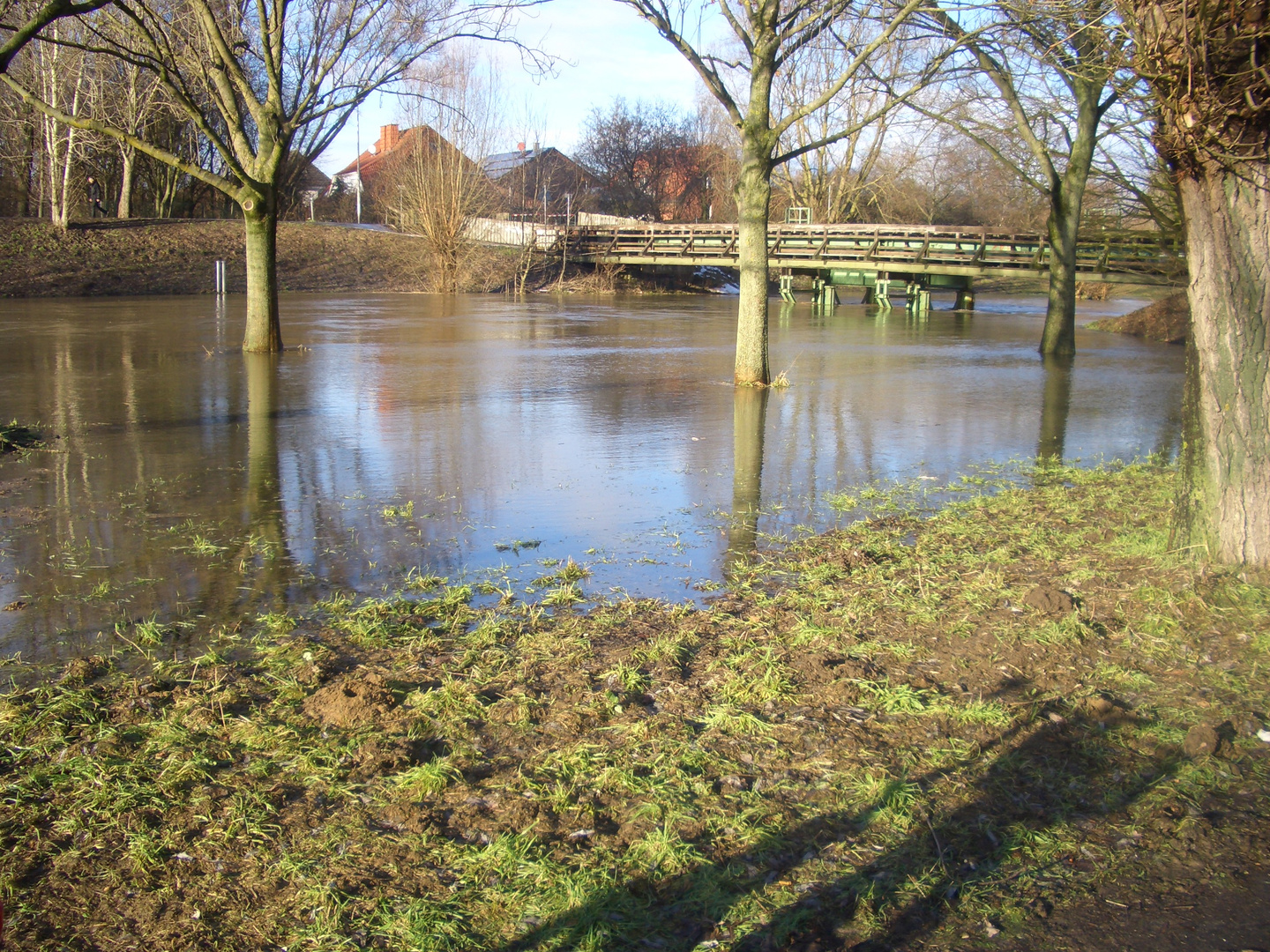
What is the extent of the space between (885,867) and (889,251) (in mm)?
29108

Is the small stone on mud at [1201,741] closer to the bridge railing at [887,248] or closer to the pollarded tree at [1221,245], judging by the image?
the pollarded tree at [1221,245]

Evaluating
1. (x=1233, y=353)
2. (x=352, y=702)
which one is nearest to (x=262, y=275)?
(x=352, y=702)

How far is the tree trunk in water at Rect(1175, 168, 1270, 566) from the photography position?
5012 mm

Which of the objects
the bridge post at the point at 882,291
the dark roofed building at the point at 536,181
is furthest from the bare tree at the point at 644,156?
the bridge post at the point at 882,291

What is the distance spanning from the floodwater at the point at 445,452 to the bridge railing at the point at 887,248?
16.3 feet

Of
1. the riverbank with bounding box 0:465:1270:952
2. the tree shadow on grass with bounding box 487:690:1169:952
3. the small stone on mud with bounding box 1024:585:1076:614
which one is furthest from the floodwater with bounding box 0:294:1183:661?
the tree shadow on grass with bounding box 487:690:1169:952

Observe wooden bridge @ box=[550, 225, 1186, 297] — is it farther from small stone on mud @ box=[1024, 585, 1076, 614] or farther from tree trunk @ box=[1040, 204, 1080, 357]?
small stone on mud @ box=[1024, 585, 1076, 614]

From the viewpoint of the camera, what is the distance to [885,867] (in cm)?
304

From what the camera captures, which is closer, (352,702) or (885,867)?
(885,867)

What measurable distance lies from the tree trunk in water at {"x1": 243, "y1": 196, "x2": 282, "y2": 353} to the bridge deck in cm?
1617

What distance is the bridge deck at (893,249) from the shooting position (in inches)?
917

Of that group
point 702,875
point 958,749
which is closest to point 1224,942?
point 958,749

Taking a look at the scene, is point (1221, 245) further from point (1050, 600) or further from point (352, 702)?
point (352, 702)

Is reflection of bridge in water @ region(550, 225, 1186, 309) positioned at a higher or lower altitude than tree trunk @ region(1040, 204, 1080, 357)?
higher
